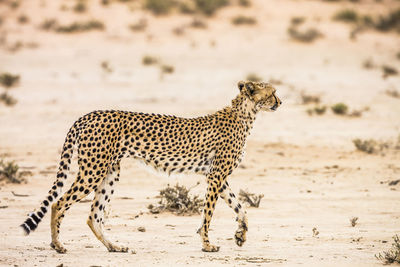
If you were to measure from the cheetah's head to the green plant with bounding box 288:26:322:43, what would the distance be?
17.0 meters

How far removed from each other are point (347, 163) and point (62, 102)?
7100 mm

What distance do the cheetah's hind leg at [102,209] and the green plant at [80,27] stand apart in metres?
18.7

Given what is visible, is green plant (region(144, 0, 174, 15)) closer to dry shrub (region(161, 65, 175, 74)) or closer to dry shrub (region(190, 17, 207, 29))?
dry shrub (region(190, 17, 207, 29))

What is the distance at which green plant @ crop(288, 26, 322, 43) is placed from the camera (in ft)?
78.4

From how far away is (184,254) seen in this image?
6.72 meters

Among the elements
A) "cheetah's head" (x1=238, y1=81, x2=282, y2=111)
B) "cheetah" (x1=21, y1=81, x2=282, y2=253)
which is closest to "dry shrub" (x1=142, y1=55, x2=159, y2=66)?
"cheetah" (x1=21, y1=81, x2=282, y2=253)

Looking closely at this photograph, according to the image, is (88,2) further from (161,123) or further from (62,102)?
(161,123)

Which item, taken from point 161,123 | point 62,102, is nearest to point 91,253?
point 161,123

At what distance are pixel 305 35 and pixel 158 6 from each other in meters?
6.60

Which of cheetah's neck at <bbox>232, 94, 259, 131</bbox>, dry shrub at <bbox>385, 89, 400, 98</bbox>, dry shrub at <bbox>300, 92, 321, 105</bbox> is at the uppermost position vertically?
cheetah's neck at <bbox>232, 94, 259, 131</bbox>

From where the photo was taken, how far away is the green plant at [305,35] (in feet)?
78.4

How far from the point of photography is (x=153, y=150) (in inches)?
268

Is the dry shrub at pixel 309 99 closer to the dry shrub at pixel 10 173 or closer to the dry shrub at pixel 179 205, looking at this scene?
the dry shrub at pixel 10 173

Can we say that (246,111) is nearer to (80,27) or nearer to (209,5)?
(80,27)
